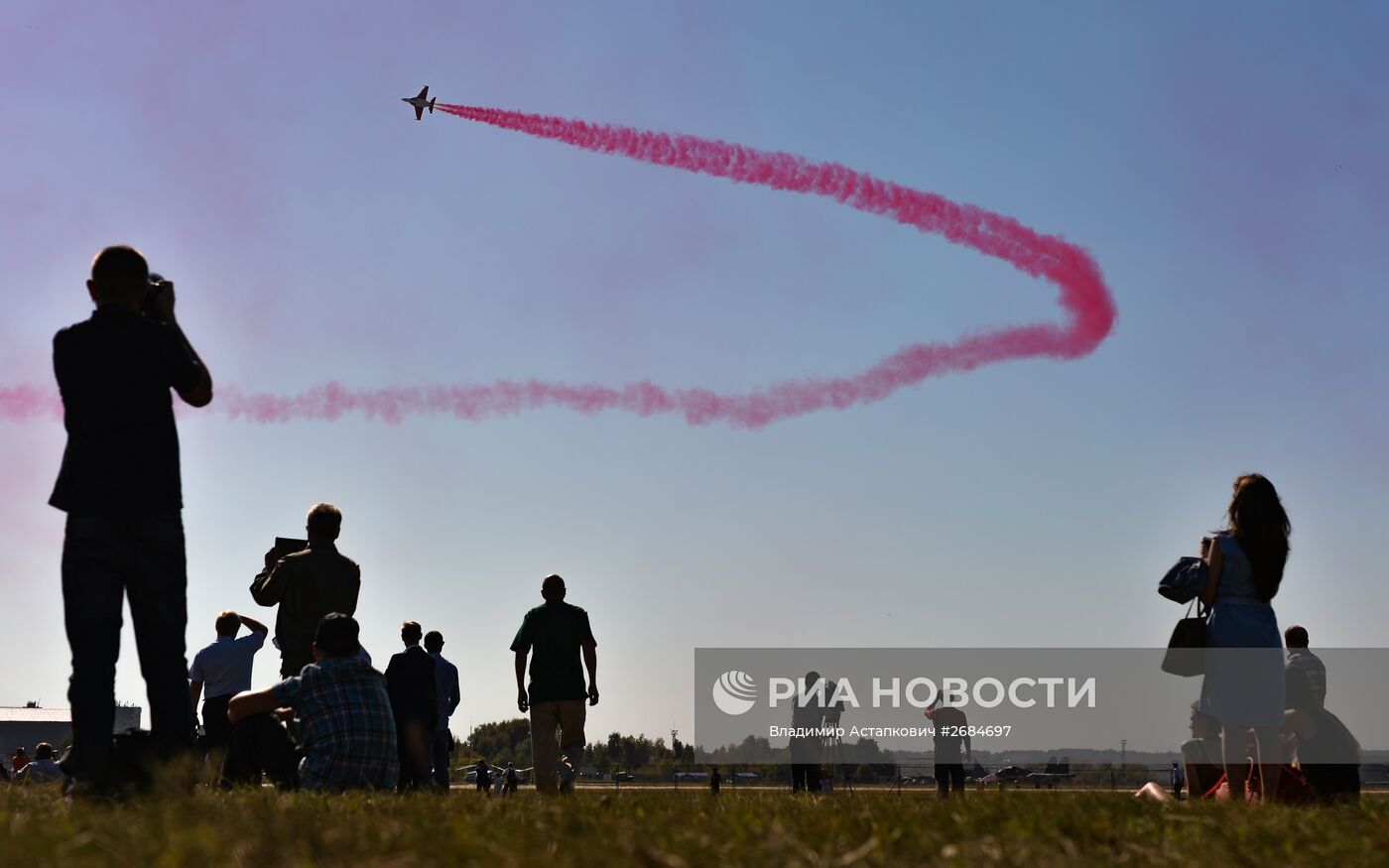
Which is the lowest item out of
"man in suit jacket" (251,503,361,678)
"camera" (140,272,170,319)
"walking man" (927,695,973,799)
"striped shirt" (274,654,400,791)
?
"walking man" (927,695,973,799)

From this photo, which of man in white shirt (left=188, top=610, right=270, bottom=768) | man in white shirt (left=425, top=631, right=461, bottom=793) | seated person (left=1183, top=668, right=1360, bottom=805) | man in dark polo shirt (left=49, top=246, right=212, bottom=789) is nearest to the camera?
man in dark polo shirt (left=49, top=246, right=212, bottom=789)

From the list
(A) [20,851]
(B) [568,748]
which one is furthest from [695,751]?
(A) [20,851]

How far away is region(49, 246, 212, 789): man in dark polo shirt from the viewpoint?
5430 millimetres

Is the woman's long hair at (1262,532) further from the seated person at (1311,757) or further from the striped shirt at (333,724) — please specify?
the striped shirt at (333,724)

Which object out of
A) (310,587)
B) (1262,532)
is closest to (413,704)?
(310,587)

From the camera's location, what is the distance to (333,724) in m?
6.84

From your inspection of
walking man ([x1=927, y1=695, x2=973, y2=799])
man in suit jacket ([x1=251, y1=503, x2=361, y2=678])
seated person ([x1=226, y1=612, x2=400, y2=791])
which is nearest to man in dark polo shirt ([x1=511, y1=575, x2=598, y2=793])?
man in suit jacket ([x1=251, y1=503, x2=361, y2=678])

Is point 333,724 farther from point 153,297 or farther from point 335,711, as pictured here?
point 153,297

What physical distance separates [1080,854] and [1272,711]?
4.01 metres

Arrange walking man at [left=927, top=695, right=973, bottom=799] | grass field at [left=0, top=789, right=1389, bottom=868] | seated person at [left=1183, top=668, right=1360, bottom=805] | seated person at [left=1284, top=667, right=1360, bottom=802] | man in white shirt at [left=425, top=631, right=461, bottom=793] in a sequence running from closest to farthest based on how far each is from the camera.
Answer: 1. grass field at [left=0, top=789, right=1389, bottom=868]
2. seated person at [left=1183, top=668, right=1360, bottom=805]
3. seated person at [left=1284, top=667, right=1360, bottom=802]
4. man in white shirt at [left=425, top=631, right=461, bottom=793]
5. walking man at [left=927, top=695, right=973, bottom=799]

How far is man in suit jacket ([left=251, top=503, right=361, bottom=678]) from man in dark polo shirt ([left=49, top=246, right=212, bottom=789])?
3016 millimetres

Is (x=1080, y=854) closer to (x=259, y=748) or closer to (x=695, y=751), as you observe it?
(x=259, y=748)

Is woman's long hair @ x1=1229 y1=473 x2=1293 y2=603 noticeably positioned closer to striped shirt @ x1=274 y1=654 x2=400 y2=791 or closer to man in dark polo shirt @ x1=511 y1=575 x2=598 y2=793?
striped shirt @ x1=274 y1=654 x2=400 y2=791

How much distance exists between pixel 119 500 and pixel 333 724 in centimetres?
196
